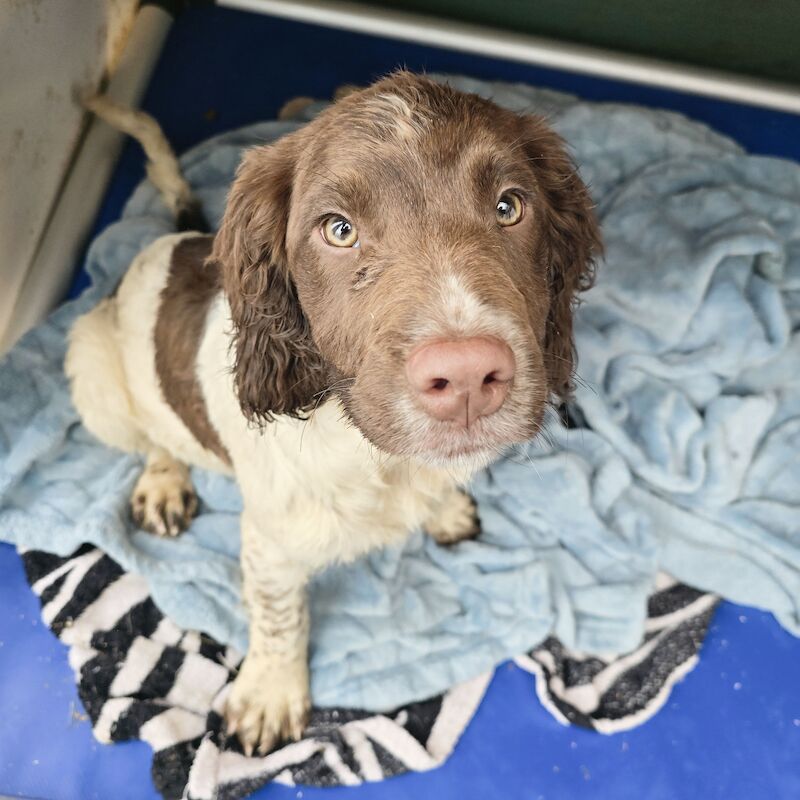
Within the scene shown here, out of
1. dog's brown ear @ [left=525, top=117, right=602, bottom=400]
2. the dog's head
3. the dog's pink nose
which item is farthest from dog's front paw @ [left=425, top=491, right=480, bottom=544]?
the dog's pink nose

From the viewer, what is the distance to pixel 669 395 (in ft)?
9.70

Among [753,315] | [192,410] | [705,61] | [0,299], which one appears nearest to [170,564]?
[192,410]

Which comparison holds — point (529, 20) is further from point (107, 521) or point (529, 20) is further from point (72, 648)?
point (72, 648)

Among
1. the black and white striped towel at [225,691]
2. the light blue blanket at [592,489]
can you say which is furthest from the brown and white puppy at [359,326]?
the light blue blanket at [592,489]

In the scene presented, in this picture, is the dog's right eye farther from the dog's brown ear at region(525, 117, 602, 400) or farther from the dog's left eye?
the dog's brown ear at region(525, 117, 602, 400)

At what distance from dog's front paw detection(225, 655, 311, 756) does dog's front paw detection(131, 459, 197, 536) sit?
601 mm

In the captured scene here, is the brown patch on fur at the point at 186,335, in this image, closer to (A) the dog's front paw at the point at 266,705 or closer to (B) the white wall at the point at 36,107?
(A) the dog's front paw at the point at 266,705

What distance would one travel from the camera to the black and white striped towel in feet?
7.89

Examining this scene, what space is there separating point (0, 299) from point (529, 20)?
9.05ft

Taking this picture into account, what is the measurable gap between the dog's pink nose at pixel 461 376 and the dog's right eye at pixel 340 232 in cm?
38

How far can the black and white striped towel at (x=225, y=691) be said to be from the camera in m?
2.41

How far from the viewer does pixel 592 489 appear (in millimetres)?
2850

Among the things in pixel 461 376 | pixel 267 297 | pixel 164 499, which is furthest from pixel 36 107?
pixel 461 376

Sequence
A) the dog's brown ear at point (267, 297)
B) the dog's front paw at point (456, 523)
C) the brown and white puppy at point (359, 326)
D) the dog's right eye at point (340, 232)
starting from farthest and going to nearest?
1. the dog's front paw at point (456, 523)
2. the dog's brown ear at point (267, 297)
3. the dog's right eye at point (340, 232)
4. the brown and white puppy at point (359, 326)
